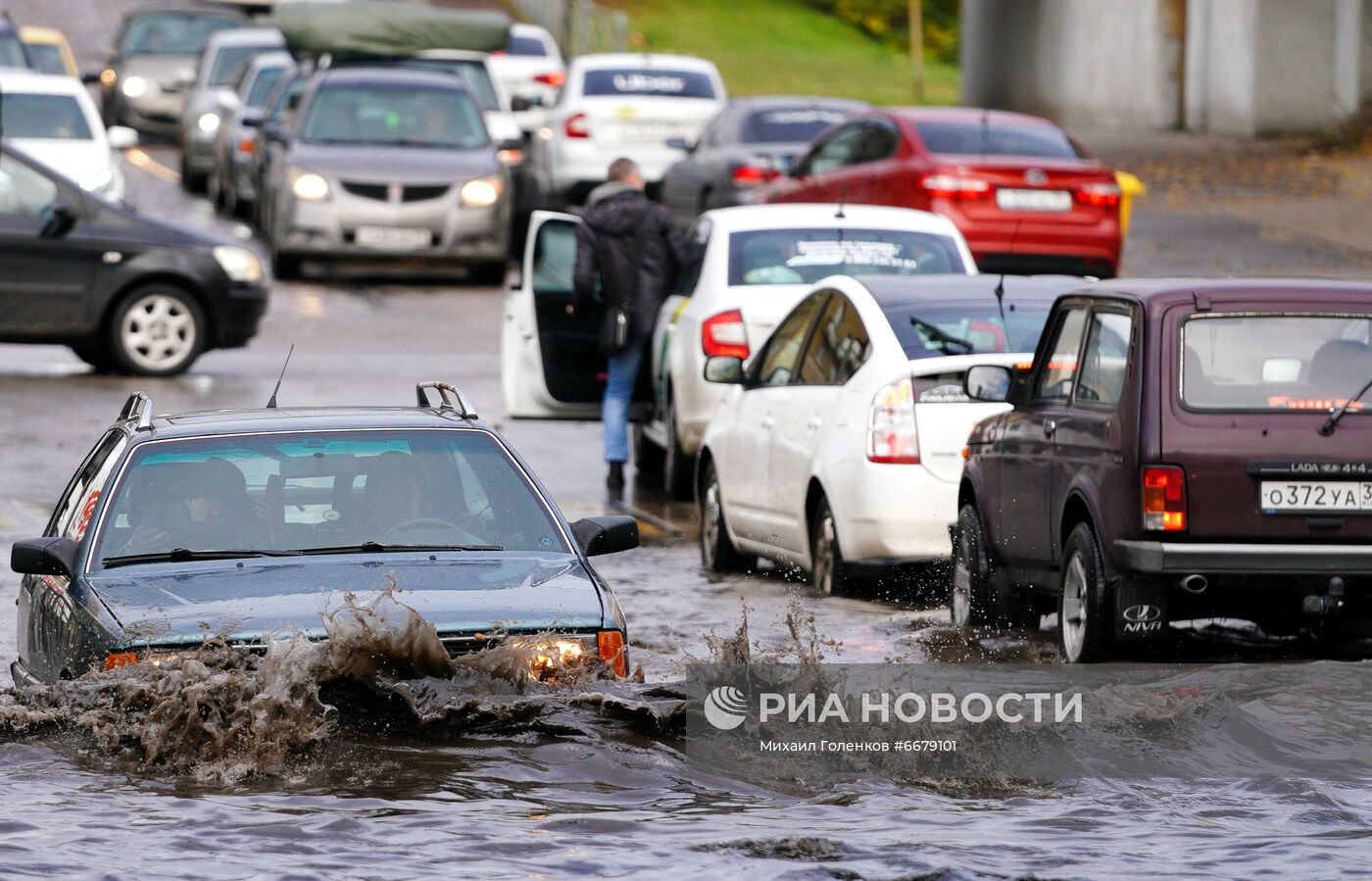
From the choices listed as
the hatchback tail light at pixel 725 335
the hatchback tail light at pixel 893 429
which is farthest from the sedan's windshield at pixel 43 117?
the hatchback tail light at pixel 893 429

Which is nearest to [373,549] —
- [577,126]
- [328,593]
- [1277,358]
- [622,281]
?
[328,593]

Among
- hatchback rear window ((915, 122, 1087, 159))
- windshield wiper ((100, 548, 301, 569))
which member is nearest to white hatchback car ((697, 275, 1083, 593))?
windshield wiper ((100, 548, 301, 569))

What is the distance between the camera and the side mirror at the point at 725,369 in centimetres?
1349

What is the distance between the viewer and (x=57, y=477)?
52.1 ft

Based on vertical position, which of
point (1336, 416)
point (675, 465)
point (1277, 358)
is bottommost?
point (675, 465)

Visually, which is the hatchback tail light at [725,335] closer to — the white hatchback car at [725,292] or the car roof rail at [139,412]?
the white hatchback car at [725,292]

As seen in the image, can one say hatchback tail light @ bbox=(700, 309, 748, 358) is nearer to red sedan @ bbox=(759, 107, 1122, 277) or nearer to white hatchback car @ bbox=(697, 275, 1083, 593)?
white hatchback car @ bbox=(697, 275, 1083, 593)

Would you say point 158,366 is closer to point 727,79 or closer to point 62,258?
point 62,258

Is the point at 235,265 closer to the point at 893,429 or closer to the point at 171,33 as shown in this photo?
the point at 893,429

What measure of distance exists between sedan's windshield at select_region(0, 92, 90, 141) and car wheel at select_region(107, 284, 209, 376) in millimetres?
7188

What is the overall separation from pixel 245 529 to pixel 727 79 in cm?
5000

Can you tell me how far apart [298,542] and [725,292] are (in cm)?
717

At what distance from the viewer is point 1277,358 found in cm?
926

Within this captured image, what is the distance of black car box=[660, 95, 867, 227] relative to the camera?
25797mm
